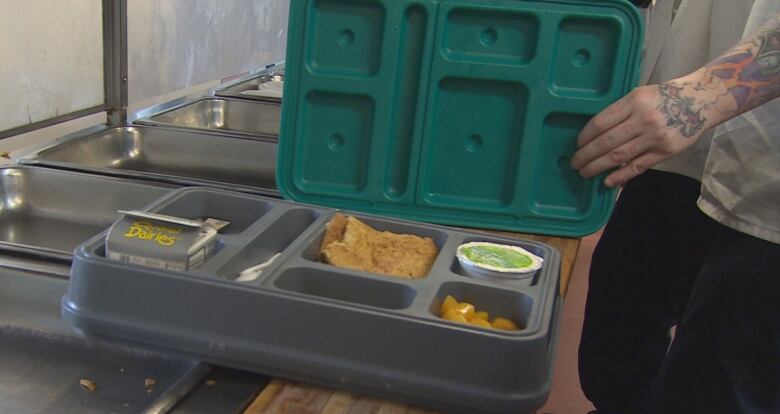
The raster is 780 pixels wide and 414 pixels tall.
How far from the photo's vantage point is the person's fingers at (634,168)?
1002mm

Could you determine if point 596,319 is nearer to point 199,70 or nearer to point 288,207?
point 288,207

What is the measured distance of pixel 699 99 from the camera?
0.96m

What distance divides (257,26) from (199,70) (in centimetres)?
53

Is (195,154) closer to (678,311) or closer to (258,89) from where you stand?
(258,89)

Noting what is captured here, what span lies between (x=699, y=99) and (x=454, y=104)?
0.32 metres

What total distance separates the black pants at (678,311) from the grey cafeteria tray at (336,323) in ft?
1.18

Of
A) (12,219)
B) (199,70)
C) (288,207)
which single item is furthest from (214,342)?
(199,70)

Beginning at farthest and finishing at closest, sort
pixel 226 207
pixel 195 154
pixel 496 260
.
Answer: pixel 195 154 < pixel 226 207 < pixel 496 260

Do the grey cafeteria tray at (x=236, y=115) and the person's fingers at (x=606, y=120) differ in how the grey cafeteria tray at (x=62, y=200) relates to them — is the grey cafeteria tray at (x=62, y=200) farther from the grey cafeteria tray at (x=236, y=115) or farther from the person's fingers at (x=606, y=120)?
the person's fingers at (x=606, y=120)

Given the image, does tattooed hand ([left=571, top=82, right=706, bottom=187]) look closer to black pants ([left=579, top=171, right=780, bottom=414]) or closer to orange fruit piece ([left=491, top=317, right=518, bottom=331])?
black pants ([left=579, top=171, right=780, bottom=414])

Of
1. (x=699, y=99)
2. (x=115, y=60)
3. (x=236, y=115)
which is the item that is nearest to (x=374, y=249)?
(x=699, y=99)

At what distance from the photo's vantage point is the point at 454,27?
1.07m

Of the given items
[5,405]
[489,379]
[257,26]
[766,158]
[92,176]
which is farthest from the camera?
[257,26]

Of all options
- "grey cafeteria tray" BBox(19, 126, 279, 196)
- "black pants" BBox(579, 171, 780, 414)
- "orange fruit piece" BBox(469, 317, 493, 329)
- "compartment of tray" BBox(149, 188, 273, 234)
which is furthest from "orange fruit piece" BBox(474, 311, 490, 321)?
"grey cafeteria tray" BBox(19, 126, 279, 196)
